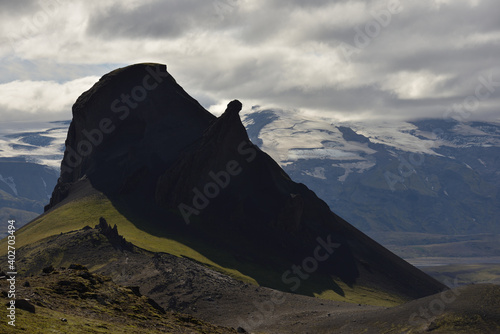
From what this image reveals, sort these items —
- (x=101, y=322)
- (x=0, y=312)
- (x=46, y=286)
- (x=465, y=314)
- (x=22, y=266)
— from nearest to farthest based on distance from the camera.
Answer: (x=0, y=312), (x=101, y=322), (x=46, y=286), (x=465, y=314), (x=22, y=266)

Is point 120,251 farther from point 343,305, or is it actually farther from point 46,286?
point 46,286

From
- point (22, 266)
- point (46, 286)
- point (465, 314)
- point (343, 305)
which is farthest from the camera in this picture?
point (22, 266)

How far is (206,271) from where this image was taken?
175 meters

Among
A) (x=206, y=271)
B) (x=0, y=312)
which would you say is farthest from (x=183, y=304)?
(x=0, y=312)

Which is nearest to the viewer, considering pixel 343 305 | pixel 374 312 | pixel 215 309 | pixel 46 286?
pixel 46 286

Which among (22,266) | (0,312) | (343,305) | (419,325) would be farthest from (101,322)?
(22,266)

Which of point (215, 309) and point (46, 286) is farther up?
point (46, 286)

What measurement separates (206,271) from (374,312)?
55.1 m

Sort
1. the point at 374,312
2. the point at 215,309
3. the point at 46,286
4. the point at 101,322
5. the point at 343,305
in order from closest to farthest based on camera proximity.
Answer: the point at 101,322 < the point at 46,286 < the point at 374,312 < the point at 215,309 < the point at 343,305

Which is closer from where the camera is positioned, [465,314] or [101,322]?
[101,322]

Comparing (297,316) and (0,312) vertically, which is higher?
(0,312)

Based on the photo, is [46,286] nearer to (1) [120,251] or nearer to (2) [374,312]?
(2) [374,312]

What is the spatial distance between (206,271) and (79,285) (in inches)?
3430

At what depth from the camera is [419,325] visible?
123 m
